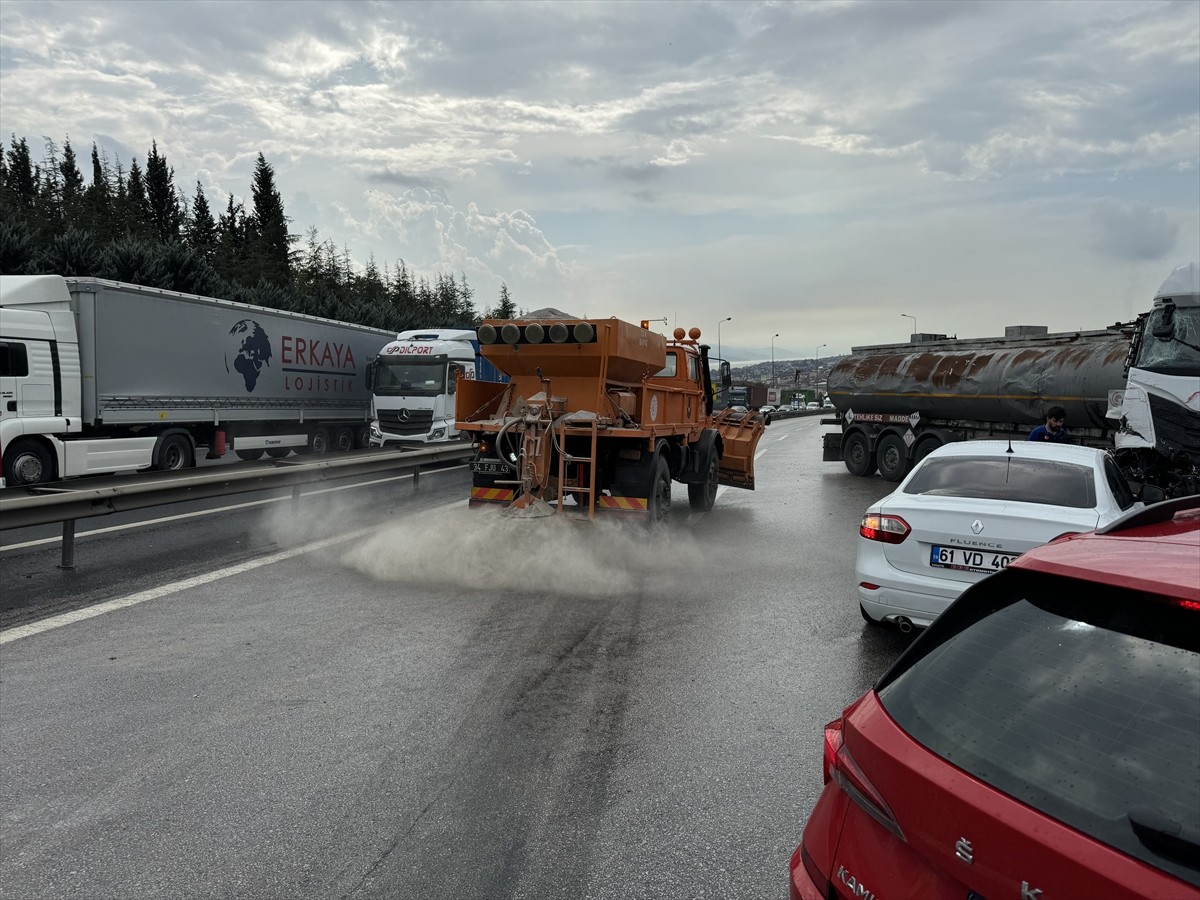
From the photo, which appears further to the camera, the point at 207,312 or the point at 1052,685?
the point at 207,312

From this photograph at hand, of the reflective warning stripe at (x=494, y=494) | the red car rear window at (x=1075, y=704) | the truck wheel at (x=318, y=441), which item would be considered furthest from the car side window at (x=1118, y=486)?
the truck wheel at (x=318, y=441)

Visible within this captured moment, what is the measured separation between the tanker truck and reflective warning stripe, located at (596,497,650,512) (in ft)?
21.8

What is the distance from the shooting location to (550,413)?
9391 mm

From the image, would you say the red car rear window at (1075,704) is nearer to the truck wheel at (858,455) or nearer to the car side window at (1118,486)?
the car side window at (1118,486)

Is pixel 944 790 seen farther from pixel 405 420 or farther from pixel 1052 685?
pixel 405 420

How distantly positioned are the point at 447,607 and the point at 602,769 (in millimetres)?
3126

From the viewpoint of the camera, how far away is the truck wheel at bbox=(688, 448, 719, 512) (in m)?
12.3

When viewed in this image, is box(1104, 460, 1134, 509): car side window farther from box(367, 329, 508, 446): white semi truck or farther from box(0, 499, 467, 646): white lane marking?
box(367, 329, 508, 446): white semi truck

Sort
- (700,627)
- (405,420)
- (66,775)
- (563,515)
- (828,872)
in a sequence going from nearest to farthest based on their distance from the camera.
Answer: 1. (828,872)
2. (66,775)
3. (700,627)
4. (563,515)
5. (405,420)

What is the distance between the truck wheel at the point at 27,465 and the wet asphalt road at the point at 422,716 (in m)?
6.00

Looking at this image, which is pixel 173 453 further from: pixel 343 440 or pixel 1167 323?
pixel 1167 323

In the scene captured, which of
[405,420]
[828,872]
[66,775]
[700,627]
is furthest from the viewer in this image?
[405,420]

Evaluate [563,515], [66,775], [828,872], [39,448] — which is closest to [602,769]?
[828,872]

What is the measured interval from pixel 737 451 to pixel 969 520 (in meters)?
8.06
